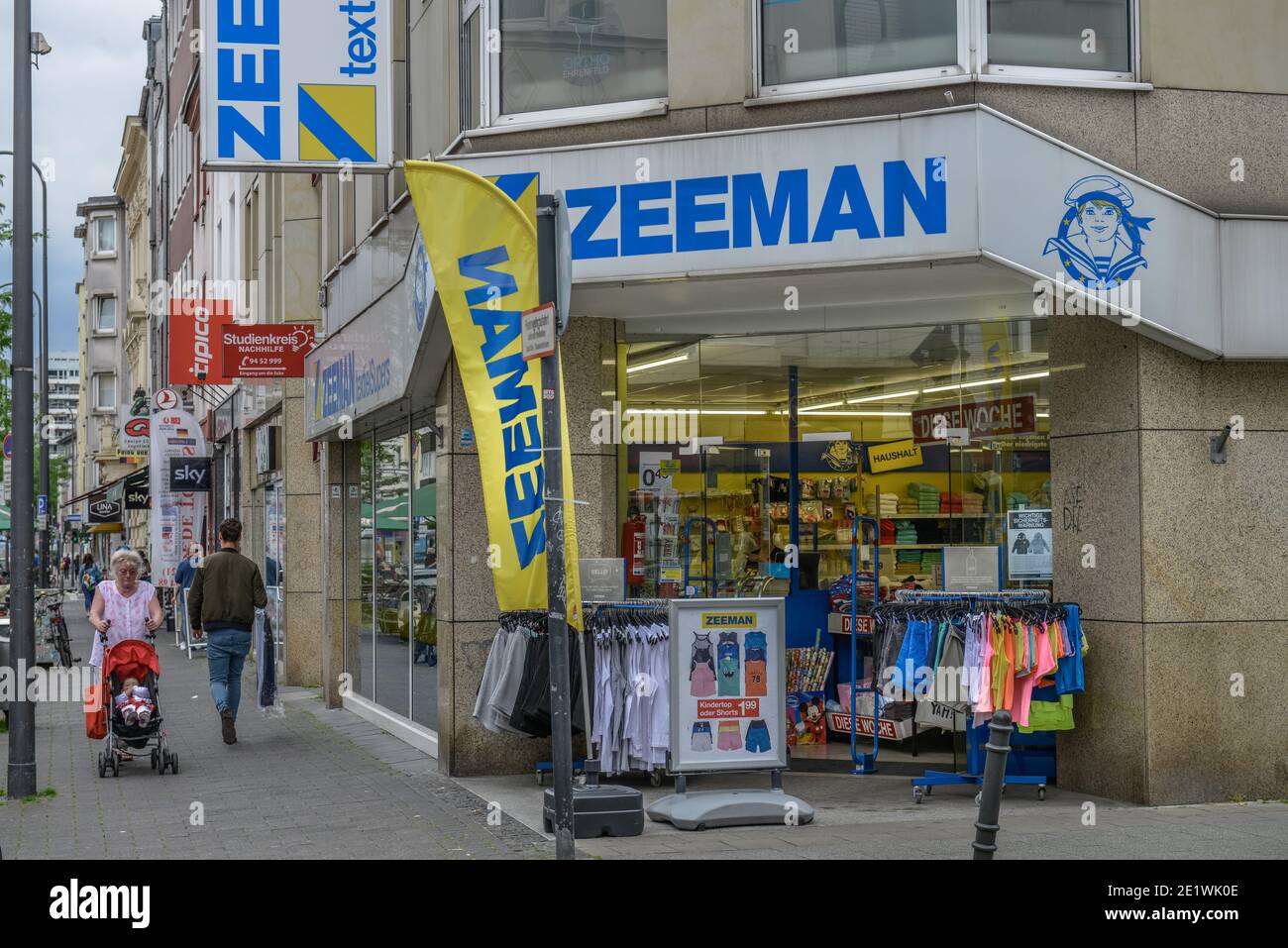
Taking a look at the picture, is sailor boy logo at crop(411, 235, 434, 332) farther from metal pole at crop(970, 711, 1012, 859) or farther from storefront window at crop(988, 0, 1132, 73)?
metal pole at crop(970, 711, 1012, 859)

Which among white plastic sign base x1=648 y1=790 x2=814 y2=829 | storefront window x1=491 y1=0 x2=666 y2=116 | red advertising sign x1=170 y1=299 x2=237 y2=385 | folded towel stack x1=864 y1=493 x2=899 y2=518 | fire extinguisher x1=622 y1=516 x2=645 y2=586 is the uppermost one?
storefront window x1=491 y1=0 x2=666 y2=116

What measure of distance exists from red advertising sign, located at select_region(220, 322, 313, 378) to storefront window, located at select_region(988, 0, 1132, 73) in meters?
10.4

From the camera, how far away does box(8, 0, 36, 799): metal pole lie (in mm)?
10703

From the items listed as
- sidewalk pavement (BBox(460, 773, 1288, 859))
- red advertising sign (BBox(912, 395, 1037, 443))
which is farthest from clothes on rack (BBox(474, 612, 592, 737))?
red advertising sign (BBox(912, 395, 1037, 443))

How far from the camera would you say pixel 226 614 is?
45.8ft

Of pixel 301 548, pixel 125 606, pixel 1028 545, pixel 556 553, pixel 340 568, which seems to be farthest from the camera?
pixel 301 548

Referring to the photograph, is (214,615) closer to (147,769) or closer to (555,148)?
(147,769)

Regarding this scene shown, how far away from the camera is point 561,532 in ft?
24.1

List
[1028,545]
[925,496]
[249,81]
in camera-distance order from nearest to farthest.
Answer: [1028,545] → [925,496] → [249,81]

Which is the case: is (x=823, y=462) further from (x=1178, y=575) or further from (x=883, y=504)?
(x=1178, y=575)

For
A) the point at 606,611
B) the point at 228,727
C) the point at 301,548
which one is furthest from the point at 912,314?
the point at 301,548

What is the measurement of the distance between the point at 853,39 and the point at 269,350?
10.0 metres
